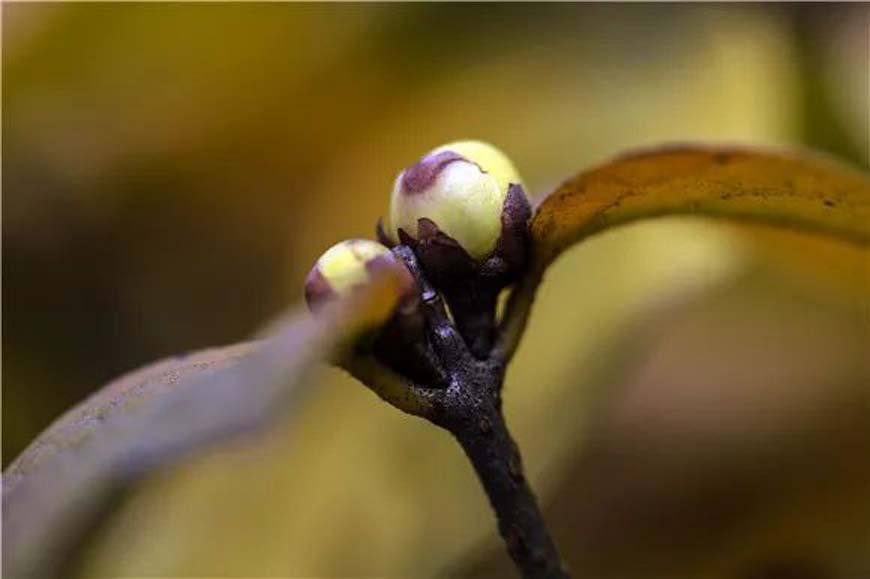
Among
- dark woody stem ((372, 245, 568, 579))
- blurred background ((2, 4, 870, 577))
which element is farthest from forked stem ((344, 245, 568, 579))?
blurred background ((2, 4, 870, 577))

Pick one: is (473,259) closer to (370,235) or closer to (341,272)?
(341,272)

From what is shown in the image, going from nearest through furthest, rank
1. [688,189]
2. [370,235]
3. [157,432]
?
[157,432]
[688,189]
[370,235]

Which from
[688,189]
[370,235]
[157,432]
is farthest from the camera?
[370,235]

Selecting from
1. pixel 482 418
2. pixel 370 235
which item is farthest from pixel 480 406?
pixel 370 235

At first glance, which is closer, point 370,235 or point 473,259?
point 473,259

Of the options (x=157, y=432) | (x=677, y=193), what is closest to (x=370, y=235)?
(x=677, y=193)

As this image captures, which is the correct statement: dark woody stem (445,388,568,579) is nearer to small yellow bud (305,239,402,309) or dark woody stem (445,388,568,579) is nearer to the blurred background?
small yellow bud (305,239,402,309)
